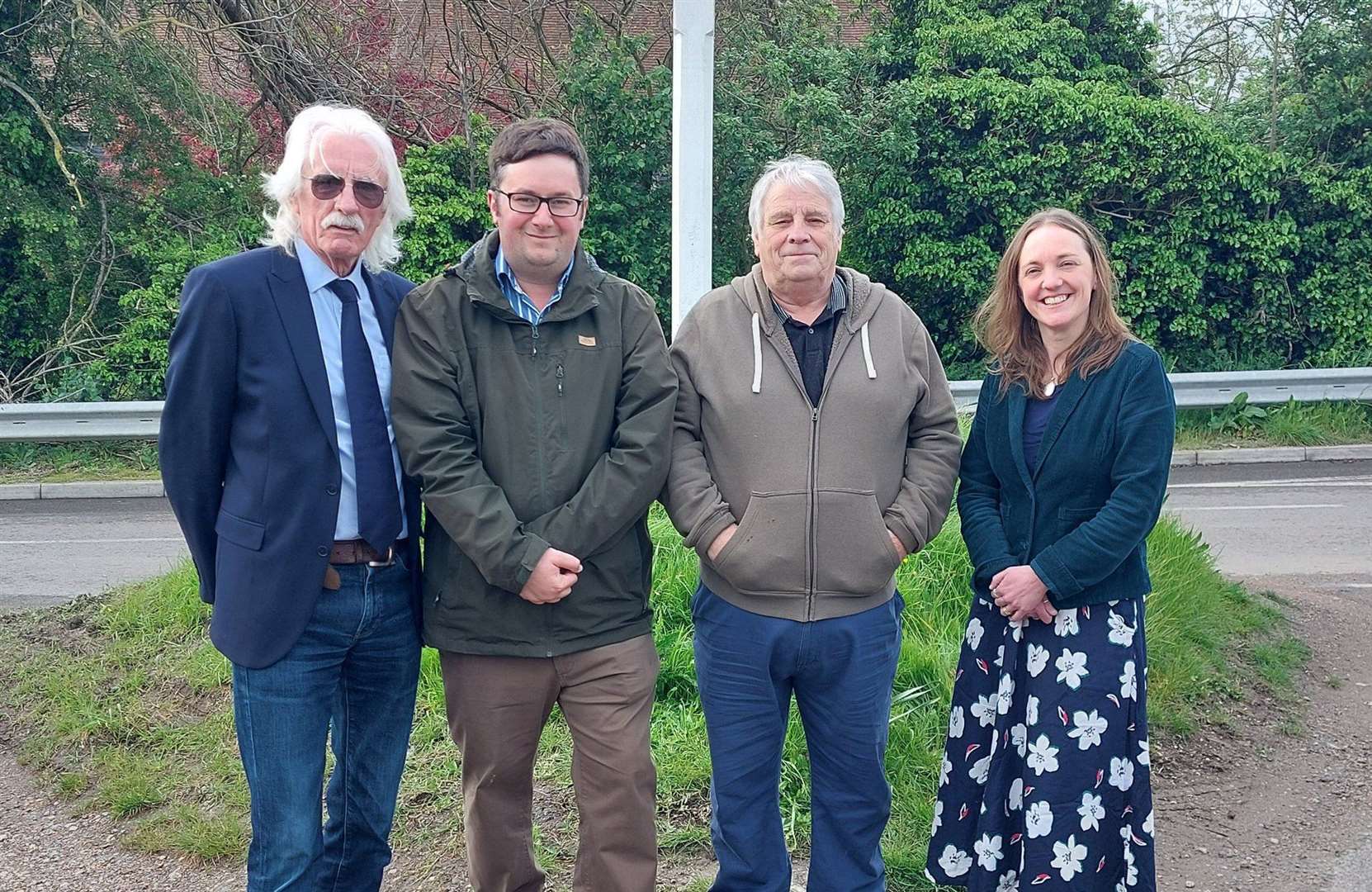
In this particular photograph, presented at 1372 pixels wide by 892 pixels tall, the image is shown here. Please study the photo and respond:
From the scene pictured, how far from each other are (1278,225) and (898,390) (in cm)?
1163

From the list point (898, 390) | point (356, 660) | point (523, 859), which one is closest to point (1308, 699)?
point (898, 390)

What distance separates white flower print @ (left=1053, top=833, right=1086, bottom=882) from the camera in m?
2.95

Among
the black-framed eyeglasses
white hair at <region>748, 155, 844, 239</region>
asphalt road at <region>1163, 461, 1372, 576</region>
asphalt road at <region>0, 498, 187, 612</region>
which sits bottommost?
asphalt road at <region>0, 498, 187, 612</region>

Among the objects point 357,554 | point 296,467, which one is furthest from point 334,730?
point 296,467

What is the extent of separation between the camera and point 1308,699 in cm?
495

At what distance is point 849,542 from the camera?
286 centimetres

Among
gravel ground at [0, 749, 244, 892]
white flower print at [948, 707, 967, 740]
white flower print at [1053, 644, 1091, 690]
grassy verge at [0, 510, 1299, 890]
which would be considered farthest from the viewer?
grassy verge at [0, 510, 1299, 890]

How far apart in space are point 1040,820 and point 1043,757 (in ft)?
0.55

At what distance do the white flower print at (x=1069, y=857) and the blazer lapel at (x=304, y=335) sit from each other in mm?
2114

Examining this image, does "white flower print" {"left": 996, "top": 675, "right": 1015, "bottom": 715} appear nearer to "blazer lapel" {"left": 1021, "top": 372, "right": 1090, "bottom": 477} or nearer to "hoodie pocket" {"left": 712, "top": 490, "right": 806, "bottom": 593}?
"blazer lapel" {"left": 1021, "top": 372, "right": 1090, "bottom": 477}

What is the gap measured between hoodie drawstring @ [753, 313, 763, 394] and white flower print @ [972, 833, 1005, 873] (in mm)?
1416

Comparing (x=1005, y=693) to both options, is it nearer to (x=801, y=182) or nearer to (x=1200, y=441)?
(x=801, y=182)

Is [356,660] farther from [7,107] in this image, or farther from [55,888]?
[7,107]

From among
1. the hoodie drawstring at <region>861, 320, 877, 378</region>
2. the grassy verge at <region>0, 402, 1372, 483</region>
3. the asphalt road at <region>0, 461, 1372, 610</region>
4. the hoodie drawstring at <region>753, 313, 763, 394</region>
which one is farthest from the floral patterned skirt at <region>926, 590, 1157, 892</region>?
the grassy verge at <region>0, 402, 1372, 483</region>
